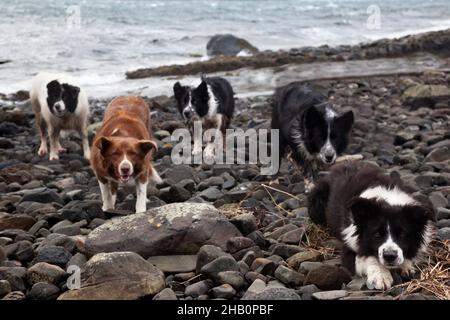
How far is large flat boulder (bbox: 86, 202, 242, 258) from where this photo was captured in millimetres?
5422

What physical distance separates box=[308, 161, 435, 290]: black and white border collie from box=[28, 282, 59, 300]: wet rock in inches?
90.4

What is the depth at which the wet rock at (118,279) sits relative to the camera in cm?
448

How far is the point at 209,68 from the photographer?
23109 millimetres

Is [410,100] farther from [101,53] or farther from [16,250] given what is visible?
[101,53]

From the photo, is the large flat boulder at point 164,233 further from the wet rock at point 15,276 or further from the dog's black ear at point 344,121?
the dog's black ear at point 344,121

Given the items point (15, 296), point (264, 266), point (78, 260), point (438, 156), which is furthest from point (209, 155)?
point (15, 296)

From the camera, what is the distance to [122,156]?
6664 mm

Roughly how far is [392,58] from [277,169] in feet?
53.9

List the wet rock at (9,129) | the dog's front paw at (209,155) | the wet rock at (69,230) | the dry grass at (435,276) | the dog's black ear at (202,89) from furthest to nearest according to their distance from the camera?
the wet rock at (9,129) < the dog's black ear at (202,89) < the dog's front paw at (209,155) < the wet rock at (69,230) < the dry grass at (435,276)

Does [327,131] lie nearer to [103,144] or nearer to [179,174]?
[179,174]

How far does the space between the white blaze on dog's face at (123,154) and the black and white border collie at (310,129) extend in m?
2.24

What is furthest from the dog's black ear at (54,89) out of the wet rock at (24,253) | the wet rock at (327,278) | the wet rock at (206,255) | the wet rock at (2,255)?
the wet rock at (327,278)

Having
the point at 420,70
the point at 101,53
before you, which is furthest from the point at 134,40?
the point at 420,70

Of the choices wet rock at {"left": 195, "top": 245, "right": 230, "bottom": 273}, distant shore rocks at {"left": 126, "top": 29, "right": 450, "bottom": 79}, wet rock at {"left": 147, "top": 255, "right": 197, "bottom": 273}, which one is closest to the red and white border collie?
wet rock at {"left": 147, "top": 255, "right": 197, "bottom": 273}
